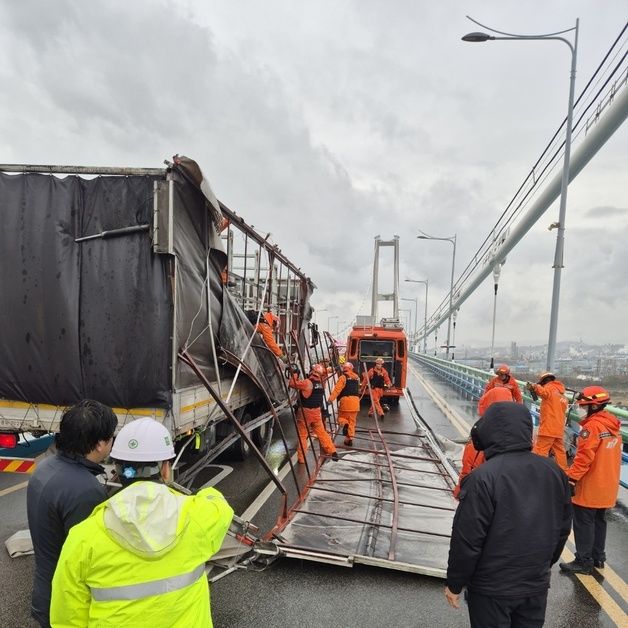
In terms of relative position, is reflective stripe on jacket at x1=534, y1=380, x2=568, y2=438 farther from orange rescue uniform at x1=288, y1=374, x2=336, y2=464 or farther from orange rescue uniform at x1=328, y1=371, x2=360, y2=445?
orange rescue uniform at x1=328, y1=371, x2=360, y2=445

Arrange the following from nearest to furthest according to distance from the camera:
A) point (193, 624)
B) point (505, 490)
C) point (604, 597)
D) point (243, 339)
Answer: point (193, 624), point (505, 490), point (604, 597), point (243, 339)

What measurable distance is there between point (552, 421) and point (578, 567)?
2.11 meters

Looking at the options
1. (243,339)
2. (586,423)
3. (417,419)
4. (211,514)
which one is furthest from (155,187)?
(417,419)

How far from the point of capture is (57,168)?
4.07 metres

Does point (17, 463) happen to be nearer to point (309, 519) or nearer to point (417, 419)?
point (309, 519)

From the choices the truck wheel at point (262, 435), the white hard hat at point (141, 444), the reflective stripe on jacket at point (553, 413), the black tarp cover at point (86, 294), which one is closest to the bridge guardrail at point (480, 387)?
the reflective stripe on jacket at point (553, 413)

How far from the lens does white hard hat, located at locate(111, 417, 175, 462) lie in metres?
1.75

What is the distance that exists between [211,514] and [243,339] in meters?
3.99

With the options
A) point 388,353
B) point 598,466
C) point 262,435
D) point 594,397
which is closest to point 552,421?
point 594,397

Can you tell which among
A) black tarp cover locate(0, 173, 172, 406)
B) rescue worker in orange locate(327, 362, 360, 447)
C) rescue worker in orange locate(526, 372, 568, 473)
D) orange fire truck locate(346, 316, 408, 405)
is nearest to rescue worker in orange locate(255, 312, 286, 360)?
rescue worker in orange locate(327, 362, 360, 447)

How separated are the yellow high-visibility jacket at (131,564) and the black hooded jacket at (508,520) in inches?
52.7

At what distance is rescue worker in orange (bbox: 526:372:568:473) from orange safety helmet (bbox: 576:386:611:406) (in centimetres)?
164

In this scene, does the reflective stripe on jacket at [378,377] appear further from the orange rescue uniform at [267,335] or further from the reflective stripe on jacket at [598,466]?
the reflective stripe on jacket at [598,466]

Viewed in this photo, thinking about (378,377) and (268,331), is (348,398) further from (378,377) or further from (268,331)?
Answer: (378,377)
